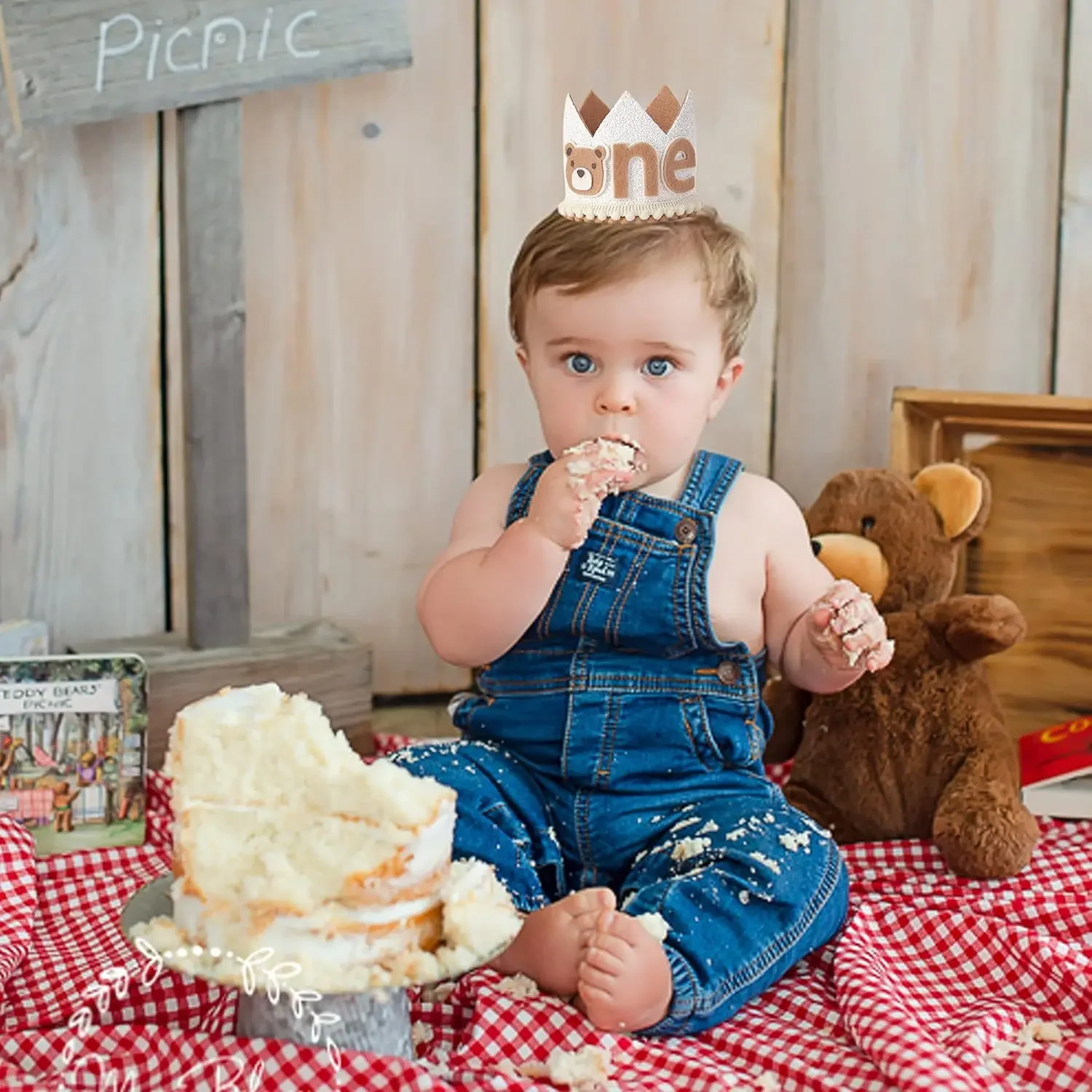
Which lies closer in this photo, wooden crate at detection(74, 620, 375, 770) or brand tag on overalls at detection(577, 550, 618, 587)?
brand tag on overalls at detection(577, 550, 618, 587)

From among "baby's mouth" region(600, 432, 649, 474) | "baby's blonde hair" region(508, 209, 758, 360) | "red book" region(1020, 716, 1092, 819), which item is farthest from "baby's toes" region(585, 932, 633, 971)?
"red book" region(1020, 716, 1092, 819)

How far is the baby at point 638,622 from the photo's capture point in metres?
1.14

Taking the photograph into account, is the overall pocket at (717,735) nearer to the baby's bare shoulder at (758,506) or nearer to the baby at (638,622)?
the baby at (638,622)

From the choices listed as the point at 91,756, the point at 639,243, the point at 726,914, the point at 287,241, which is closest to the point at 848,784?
the point at 726,914

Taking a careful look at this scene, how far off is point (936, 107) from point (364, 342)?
2.21ft

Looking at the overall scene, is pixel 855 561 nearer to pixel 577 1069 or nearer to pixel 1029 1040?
pixel 1029 1040

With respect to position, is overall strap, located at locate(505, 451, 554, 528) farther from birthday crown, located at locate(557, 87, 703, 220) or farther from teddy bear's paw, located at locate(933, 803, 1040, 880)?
teddy bear's paw, located at locate(933, 803, 1040, 880)

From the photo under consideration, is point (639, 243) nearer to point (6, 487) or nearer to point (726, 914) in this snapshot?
point (726, 914)

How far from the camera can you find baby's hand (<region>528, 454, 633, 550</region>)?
112 cm

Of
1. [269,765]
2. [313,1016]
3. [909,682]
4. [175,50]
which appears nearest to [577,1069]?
[313,1016]

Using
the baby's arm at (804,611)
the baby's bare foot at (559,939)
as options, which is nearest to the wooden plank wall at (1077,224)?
the baby's arm at (804,611)

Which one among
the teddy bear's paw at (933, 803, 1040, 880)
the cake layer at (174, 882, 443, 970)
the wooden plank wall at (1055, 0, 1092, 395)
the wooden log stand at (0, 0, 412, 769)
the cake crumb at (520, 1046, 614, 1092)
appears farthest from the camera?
the wooden plank wall at (1055, 0, 1092, 395)

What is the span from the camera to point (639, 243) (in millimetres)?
1181

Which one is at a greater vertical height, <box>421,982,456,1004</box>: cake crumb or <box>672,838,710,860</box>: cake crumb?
<box>672,838,710,860</box>: cake crumb
